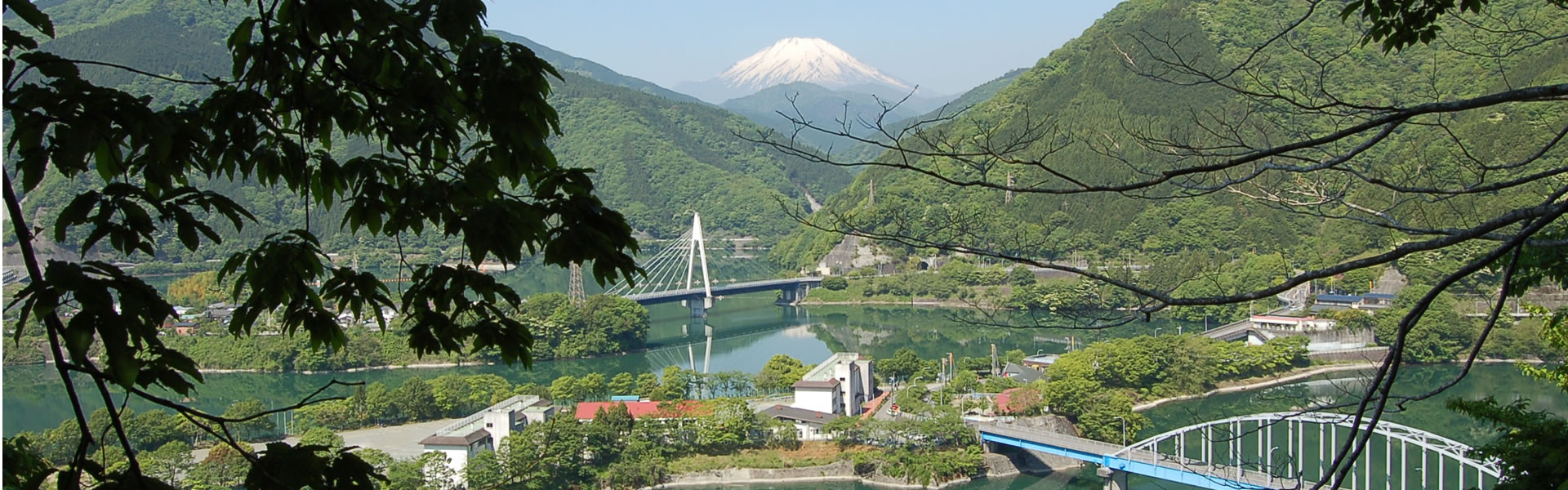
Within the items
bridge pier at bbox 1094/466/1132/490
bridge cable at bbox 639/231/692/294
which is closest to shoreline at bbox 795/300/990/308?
bridge cable at bbox 639/231/692/294

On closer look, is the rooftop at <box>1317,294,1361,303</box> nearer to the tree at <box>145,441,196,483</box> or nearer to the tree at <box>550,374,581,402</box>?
the tree at <box>550,374,581,402</box>

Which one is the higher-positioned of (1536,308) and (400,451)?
(1536,308)

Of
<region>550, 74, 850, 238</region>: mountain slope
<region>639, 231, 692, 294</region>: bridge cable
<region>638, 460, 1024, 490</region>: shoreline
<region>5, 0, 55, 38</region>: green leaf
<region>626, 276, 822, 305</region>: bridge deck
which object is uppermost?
<region>550, 74, 850, 238</region>: mountain slope

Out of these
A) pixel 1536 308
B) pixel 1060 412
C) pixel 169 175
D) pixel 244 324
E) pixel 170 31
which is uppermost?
pixel 170 31

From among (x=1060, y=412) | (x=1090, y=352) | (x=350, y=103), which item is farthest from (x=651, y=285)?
(x=350, y=103)

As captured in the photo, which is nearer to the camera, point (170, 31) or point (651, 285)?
point (651, 285)

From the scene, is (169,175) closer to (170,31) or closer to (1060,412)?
(1060,412)
